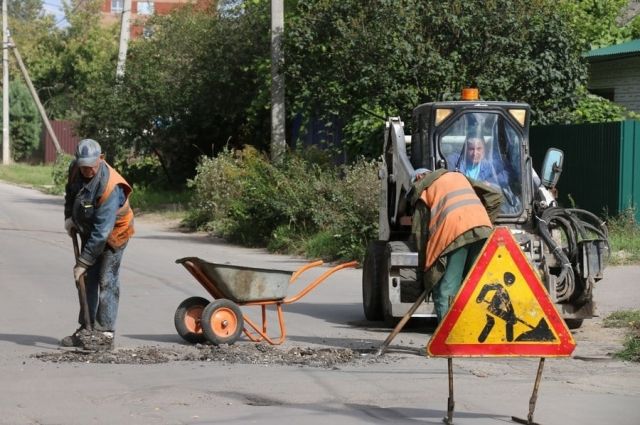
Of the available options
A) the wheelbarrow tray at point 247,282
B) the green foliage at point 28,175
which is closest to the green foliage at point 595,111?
the wheelbarrow tray at point 247,282

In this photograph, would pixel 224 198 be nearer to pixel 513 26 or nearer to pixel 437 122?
pixel 513 26

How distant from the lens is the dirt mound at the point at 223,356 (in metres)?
9.37

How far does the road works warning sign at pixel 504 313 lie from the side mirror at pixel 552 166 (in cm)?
493

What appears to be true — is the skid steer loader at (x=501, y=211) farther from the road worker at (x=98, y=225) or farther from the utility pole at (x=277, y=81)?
the utility pole at (x=277, y=81)

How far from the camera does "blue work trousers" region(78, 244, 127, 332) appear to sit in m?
9.84

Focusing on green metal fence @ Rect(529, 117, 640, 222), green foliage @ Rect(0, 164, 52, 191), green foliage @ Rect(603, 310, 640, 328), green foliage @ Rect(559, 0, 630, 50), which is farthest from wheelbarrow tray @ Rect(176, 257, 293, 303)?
green foliage @ Rect(0, 164, 52, 191)


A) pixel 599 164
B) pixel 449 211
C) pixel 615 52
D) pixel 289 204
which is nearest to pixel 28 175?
pixel 289 204

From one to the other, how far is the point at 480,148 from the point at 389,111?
25.6ft

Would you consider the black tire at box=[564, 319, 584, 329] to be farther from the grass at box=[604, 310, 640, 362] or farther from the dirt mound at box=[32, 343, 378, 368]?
the dirt mound at box=[32, 343, 378, 368]

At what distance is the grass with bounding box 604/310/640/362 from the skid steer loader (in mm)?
460

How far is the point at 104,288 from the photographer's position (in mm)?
9836

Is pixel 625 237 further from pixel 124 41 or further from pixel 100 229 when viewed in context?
pixel 124 41

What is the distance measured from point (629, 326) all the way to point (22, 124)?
5435 cm

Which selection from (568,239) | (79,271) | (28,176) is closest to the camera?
(79,271)
